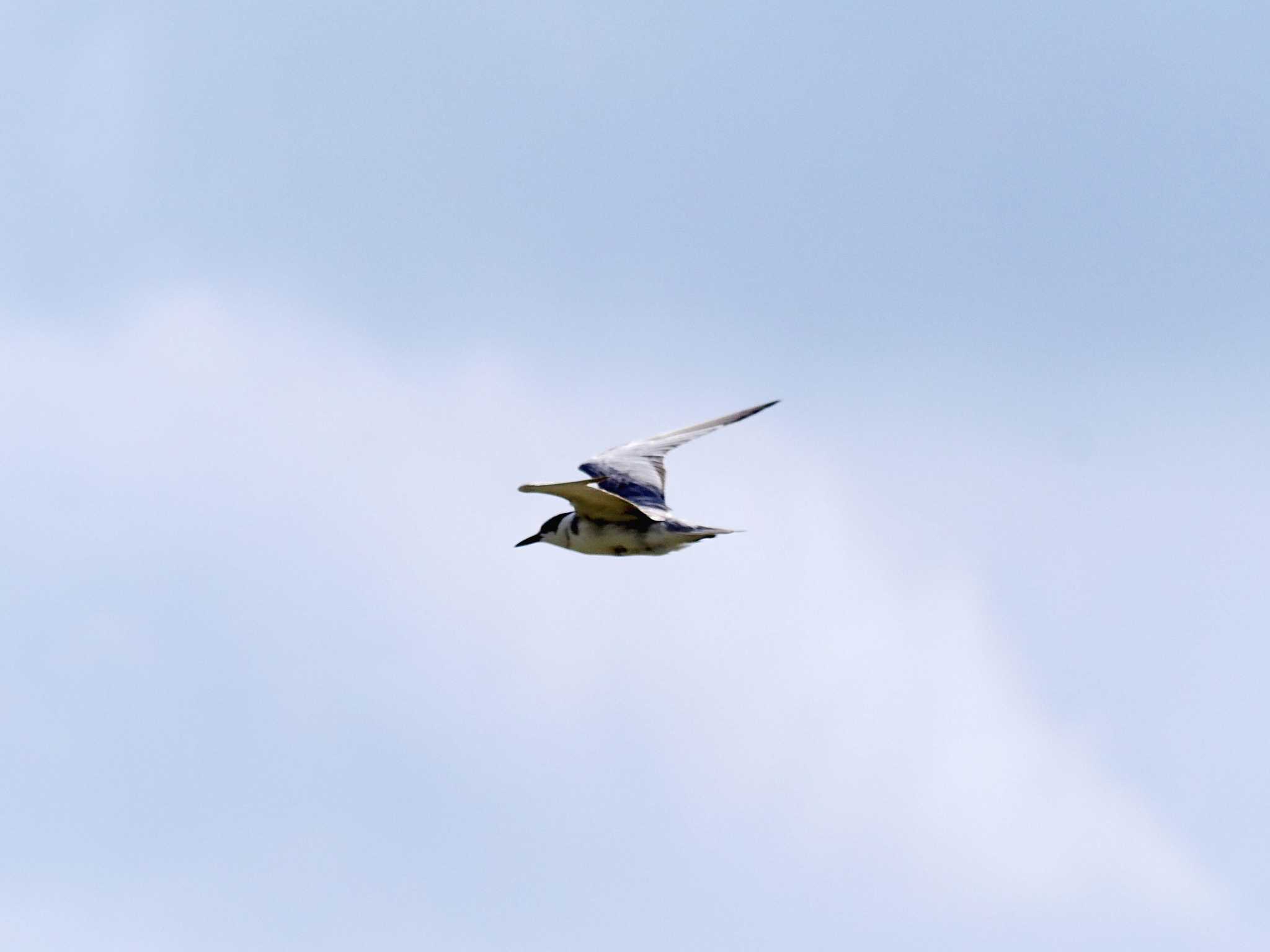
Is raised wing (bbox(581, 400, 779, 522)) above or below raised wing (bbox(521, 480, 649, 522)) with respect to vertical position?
above

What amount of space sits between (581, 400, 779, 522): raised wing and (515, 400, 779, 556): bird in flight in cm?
1

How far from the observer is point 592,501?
3481cm

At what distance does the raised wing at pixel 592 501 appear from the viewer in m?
32.7

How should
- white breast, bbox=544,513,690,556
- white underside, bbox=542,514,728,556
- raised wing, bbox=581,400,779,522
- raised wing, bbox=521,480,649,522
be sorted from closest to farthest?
raised wing, bbox=521,480,649,522 → white underside, bbox=542,514,728,556 → white breast, bbox=544,513,690,556 → raised wing, bbox=581,400,779,522

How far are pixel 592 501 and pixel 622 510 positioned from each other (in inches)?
28.3

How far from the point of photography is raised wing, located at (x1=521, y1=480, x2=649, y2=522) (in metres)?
32.7

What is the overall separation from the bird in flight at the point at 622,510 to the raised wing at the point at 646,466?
0.04 feet

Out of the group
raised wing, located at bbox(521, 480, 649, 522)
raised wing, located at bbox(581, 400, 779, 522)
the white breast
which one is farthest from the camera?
raised wing, located at bbox(581, 400, 779, 522)

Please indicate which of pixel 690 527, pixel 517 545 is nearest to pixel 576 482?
pixel 690 527

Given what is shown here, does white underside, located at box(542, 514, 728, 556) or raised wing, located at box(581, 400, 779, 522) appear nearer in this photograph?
white underside, located at box(542, 514, 728, 556)

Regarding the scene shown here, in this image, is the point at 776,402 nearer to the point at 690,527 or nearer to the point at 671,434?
the point at 671,434

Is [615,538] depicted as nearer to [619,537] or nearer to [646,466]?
[619,537]

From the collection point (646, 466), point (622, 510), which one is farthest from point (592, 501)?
point (646, 466)

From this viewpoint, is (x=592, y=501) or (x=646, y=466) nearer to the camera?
(x=592, y=501)
